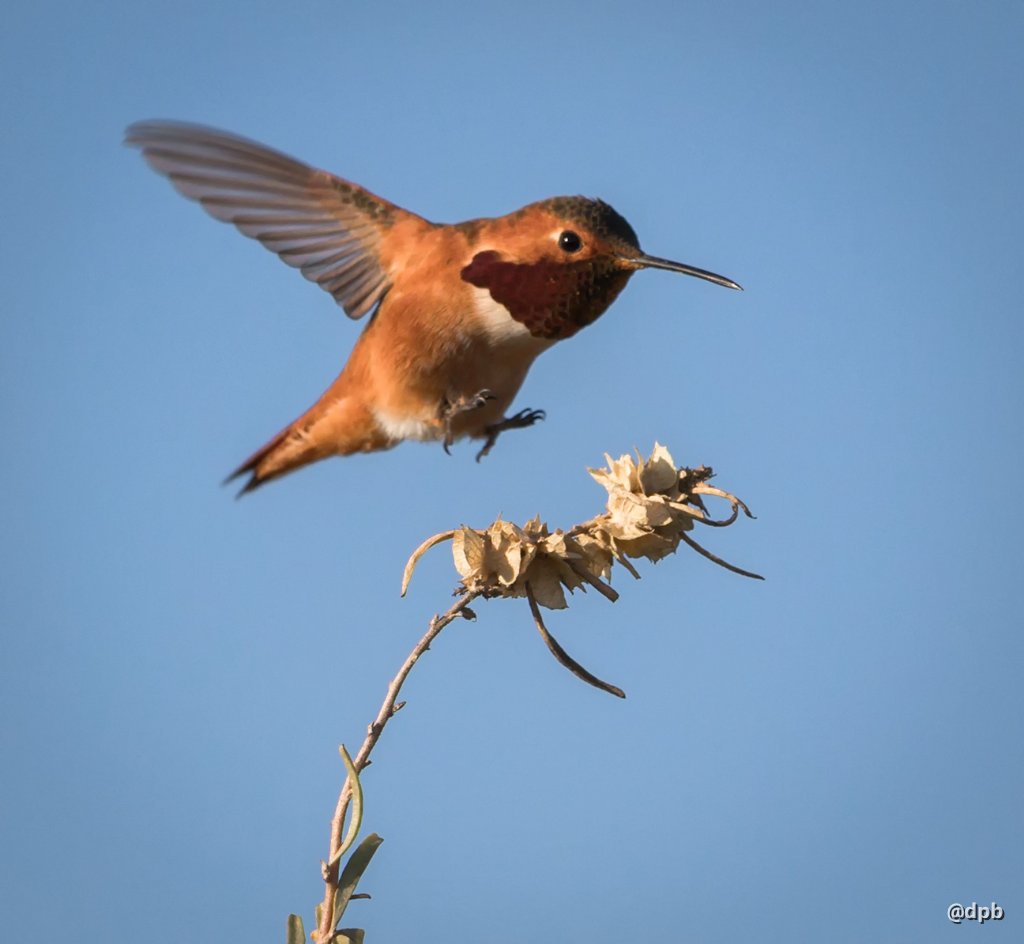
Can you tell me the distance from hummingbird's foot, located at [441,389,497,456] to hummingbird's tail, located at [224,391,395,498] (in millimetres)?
239

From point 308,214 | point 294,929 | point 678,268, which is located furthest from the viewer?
point 308,214

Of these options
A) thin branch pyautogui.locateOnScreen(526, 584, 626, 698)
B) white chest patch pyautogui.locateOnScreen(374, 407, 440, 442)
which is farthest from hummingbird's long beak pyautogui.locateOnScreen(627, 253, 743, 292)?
thin branch pyautogui.locateOnScreen(526, 584, 626, 698)

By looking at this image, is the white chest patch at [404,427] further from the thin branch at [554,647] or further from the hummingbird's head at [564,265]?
the thin branch at [554,647]

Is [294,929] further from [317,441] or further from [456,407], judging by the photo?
[317,441]

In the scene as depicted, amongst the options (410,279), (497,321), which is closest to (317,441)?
(410,279)

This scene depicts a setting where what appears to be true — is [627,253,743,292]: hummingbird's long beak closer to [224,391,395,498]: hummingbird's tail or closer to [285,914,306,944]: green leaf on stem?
[224,391,395,498]: hummingbird's tail

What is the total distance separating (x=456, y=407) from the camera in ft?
10.7

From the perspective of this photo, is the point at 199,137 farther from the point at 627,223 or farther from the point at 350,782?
the point at 350,782

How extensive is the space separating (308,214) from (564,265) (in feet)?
3.06

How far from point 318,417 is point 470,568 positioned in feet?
7.32

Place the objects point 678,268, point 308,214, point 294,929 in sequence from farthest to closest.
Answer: point 308,214
point 678,268
point 294,929

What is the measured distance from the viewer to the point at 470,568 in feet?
5.24

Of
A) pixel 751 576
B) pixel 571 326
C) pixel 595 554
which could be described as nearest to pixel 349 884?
pixel 595 554

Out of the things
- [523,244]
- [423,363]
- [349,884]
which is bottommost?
[349,884]
